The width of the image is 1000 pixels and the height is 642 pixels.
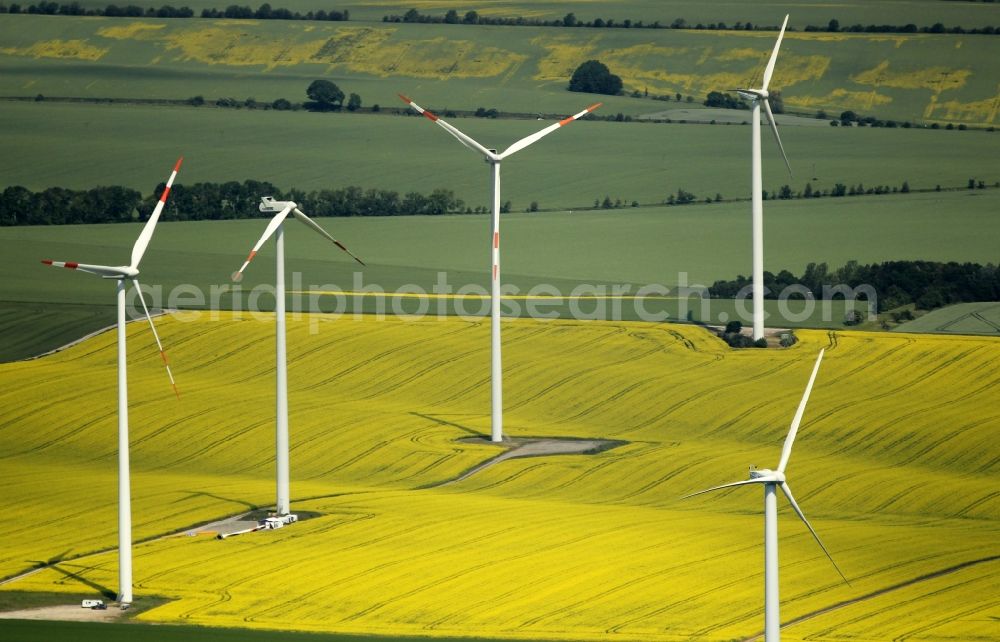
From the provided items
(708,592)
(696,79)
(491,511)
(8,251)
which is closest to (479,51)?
(696,79)

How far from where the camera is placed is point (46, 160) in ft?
329

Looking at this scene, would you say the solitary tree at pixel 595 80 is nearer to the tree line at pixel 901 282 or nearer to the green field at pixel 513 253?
the green field at pixel 513 253

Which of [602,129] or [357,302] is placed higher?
[602,129]

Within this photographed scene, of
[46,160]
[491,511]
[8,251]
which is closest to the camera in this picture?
[491,511]

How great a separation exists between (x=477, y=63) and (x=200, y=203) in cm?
2773

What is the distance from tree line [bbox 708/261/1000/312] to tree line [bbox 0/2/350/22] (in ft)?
178

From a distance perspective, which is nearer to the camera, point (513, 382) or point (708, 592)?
point (708, 592)

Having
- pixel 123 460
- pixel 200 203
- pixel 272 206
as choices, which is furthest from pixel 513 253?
pixel 123 460

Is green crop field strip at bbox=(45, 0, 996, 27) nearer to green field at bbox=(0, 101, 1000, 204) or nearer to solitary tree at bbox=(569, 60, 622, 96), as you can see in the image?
solitary tree at bbox=(569, 60, 622, 96)

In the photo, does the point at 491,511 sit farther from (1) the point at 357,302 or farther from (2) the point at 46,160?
(2) the point at 46,160

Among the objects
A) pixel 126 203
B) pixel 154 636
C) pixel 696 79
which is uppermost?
pixel 696 79

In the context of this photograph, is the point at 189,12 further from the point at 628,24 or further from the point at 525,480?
the point at 525,480

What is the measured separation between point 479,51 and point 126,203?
31.8m

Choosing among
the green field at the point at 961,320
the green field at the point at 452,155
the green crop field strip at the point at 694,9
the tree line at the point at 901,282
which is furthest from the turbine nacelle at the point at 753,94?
the green crop field strip at the point at 694,9
